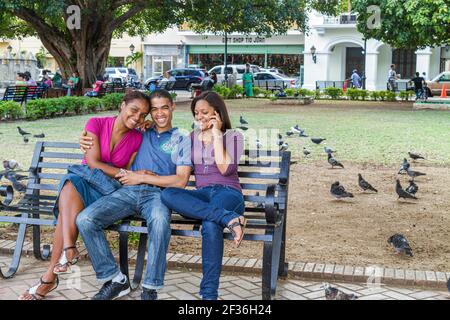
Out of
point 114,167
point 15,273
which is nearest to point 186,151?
point 114,167

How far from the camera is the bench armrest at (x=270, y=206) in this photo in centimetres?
412

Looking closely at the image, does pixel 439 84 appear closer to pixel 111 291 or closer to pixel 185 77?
pixel 185 77

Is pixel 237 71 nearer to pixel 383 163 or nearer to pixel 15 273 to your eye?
pixel 383 163

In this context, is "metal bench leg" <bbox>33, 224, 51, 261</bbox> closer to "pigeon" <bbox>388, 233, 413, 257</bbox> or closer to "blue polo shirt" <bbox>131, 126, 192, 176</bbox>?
"blue polo shirt" <bbox>131, 126, 192, 176</bbox>

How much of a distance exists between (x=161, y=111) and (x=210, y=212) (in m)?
0.97

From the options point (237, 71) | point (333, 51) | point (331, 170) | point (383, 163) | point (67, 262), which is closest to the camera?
point (67, 262)

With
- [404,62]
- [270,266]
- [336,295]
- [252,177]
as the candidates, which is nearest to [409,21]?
[252,177]

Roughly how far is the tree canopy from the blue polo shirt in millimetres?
18154

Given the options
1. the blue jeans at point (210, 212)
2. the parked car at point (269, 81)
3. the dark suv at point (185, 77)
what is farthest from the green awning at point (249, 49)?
the blue jeans at point (210, 212)

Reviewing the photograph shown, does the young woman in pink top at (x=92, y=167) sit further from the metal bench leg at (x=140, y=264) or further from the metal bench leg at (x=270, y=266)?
the metal bench leg at (x=270, y=266)

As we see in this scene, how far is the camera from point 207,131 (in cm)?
451

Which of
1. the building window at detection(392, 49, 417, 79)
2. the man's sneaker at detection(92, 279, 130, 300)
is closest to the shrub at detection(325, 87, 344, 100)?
the building window at detection(392, 49, 417, 79)

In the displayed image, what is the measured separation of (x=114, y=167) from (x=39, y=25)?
20.1m
